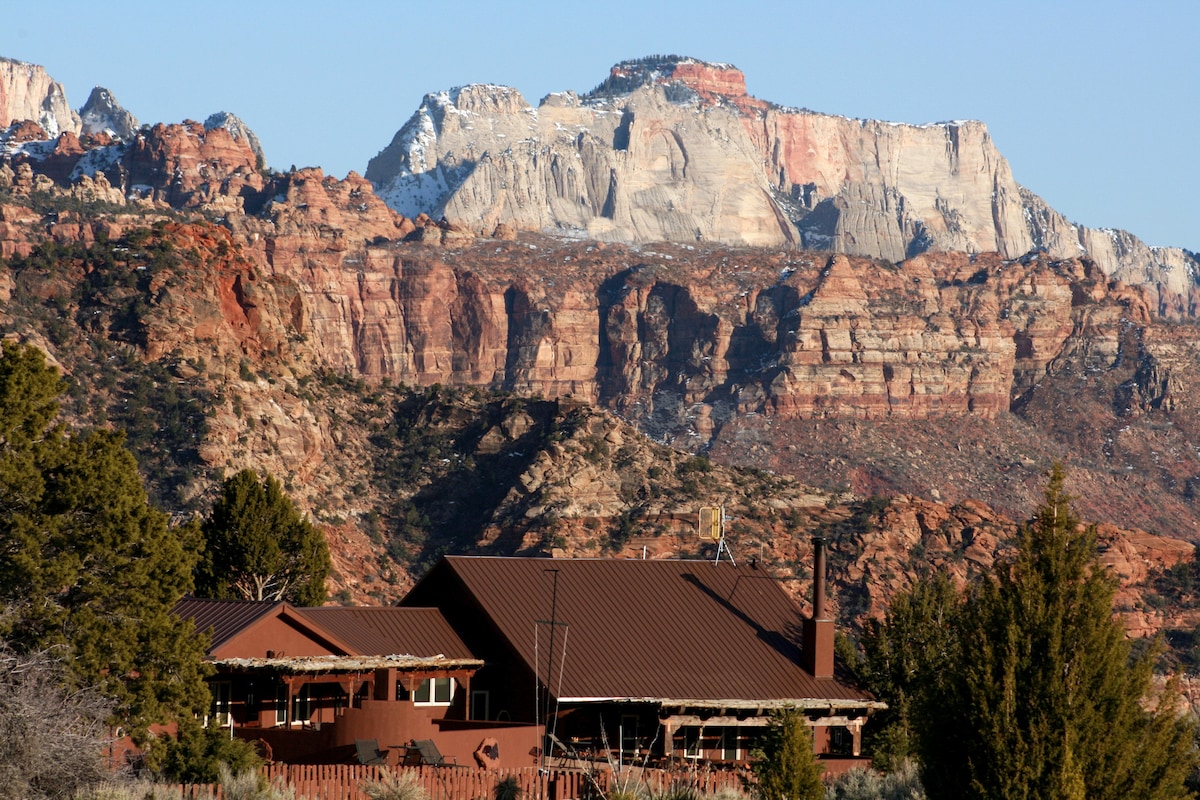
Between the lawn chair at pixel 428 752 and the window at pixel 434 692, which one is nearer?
the lawn chair at pixel 428 752

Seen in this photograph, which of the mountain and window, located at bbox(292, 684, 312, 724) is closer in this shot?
window, located at bbox(292, 684, 312, 724)

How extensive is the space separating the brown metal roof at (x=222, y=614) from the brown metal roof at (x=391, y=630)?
90 cm

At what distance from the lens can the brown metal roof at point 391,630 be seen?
1639 inches

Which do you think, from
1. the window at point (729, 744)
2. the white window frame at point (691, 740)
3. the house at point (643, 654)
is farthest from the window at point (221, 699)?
the window at point (729, 744)

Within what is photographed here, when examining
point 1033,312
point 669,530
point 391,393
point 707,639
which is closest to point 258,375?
point 391,393

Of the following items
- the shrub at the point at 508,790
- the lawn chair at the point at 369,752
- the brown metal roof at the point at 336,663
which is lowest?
the shrub at the point at 508,790

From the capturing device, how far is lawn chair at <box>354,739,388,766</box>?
35.6 metres

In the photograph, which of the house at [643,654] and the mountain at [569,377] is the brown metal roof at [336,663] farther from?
the mountain at [569,377]

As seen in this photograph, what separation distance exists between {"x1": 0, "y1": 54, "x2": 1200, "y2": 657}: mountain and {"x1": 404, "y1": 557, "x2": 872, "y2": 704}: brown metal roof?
37.4 m

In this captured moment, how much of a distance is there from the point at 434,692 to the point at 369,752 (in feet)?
22.6

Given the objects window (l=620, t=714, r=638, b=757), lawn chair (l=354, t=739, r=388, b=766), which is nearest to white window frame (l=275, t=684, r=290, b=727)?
lawn chair (l=354, t=739, r=388, b=766)

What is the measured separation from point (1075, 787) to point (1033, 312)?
166177 mm

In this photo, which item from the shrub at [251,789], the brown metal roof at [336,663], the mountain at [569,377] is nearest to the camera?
the shrub at [251,789]

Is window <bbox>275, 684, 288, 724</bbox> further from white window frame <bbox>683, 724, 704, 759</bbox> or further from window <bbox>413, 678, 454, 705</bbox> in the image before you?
white window frame <bbox>683, 724, 704, 759</bbox>
